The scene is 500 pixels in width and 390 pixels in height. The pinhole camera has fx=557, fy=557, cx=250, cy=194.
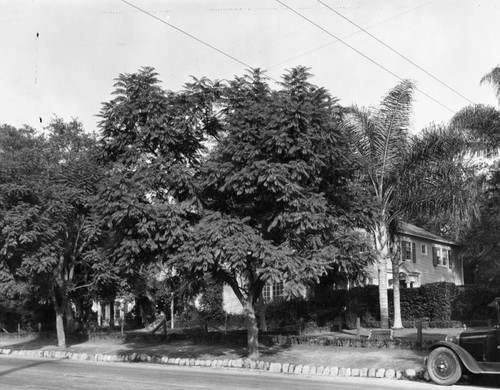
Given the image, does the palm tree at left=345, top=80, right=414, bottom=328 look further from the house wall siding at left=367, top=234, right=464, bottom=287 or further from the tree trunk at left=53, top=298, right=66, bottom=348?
the house wall siding at left=367, top=234, right=464, bottom=287

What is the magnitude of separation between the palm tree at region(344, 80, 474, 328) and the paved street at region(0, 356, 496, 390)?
8.48 metres

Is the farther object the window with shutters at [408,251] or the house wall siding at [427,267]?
the house wall siding at [427,267]

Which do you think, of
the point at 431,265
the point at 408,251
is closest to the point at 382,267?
the point at 408,251

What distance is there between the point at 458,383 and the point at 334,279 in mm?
7308

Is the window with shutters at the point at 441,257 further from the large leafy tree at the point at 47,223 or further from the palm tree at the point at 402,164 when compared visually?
the large leafy tree at the point at 47,223

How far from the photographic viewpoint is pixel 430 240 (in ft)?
148

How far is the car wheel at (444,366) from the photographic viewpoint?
534 inches

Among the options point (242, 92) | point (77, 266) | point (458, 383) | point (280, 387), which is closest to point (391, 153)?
point (242, 92)

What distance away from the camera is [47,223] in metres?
24.0

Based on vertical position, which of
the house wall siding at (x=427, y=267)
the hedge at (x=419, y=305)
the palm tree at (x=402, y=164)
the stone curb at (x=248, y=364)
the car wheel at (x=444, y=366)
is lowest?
the stone curb at (x=248, y=364)

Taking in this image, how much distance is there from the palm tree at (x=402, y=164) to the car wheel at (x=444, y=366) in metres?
8.58

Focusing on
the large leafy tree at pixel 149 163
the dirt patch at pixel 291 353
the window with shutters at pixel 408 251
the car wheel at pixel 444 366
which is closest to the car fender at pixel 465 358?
the car wheel at pixel 444 366

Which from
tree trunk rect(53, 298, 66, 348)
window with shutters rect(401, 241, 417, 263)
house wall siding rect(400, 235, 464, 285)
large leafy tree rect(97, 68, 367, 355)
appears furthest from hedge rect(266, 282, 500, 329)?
tree trunk rect(53, 298, 66, 348)

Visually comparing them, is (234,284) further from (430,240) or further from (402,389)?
(430,240)
